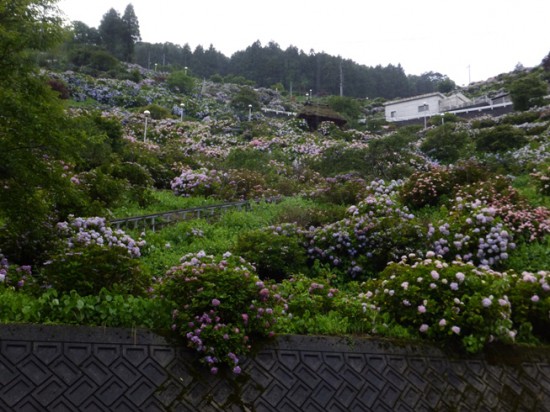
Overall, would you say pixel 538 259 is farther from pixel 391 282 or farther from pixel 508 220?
pixel 391 282

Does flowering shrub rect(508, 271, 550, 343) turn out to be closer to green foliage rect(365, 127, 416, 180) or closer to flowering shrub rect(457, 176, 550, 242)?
flowering shrub rect(457, 176, 550, 242)

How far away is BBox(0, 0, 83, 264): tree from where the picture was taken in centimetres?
656

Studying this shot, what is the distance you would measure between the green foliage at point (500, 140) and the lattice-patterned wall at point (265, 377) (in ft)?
73.6

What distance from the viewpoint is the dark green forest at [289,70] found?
303 ft

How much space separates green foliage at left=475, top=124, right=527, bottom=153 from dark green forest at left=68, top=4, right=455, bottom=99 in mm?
59382

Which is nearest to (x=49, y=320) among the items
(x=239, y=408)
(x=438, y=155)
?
(x=239, y=408)

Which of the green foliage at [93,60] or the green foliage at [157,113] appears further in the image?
the green foliage at [93,60]

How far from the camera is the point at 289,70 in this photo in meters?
94.3

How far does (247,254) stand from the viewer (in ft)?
31.4

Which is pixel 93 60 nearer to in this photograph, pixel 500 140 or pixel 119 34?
pixel 119 34

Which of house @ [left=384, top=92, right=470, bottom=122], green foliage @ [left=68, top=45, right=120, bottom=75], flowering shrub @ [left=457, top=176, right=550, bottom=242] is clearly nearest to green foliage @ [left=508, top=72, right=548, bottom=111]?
house @ [left=384, top=92, right=470, bottom=122]

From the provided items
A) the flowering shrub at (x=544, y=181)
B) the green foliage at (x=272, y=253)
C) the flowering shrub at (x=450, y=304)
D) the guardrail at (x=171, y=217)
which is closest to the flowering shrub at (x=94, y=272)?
the green foliage at (x=272, y=253)

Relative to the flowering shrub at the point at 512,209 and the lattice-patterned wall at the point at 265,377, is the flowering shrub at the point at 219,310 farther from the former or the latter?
the flowering shrub at the point at 512,209

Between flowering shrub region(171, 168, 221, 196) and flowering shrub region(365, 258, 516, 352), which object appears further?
flowering shrub region(171, 168, 221, 196)
